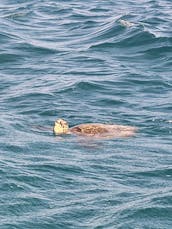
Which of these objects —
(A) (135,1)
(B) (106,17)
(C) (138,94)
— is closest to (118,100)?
(C) (138,94)

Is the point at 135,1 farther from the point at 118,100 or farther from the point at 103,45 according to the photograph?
the point at 118,100

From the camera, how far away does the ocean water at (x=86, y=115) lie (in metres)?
12.1

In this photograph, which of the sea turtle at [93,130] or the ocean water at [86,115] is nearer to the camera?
the ocean water at [86,115]

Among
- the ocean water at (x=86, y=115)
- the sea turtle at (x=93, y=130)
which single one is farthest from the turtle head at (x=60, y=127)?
the ocean water at (x=86, y=115)

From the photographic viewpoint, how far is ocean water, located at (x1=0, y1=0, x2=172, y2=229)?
12141mm

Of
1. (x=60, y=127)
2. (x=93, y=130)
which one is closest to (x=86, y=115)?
(x=93, y=130)

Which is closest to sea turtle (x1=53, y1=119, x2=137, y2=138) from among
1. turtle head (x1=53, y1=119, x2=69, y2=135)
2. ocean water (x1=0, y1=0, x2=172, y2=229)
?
turtle head (x1=53, y1=119, x2=69, y2=135)

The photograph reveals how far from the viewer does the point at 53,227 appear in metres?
11.4

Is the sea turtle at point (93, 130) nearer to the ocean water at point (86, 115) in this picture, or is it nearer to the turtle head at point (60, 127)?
the turtle head at point (60, 127)

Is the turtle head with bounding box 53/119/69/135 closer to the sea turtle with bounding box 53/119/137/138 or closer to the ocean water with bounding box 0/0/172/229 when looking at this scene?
the sea turtle with bounding box 53/119/137/138

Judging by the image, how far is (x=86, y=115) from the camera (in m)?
18.9

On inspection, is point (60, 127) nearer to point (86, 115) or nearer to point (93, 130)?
point (93, 130)

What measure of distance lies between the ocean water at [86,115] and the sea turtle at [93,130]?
0.29 metres

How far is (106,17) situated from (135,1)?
6911mm
